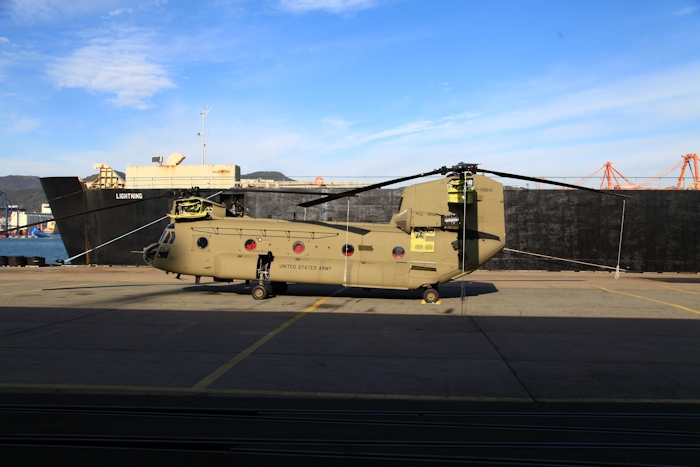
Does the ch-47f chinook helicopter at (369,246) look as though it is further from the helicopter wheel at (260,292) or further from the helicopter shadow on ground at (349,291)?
the helicopter shadow on ground at (349,291)

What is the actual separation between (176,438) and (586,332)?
946 centimetres

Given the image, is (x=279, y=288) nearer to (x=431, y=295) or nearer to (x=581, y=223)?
(x=431, y=295)

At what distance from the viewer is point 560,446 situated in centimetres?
489

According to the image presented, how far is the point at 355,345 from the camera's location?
31.3 feet

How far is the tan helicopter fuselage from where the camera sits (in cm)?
1540

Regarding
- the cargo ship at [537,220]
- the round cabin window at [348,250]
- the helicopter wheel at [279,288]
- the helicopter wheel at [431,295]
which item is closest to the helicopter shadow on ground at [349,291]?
the helicopter wheel at [279,288]

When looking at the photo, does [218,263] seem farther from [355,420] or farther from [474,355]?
[355,420]

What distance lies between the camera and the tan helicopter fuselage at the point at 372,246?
1540 cm

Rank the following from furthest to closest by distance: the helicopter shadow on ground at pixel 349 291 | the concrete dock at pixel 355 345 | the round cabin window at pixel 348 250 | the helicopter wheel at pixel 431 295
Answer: the helicopter shadow on ground at pixel 349 291, the round cabin window at pixel 348 250, the helicopter wheel at pixel 431 295, the concrete dock at pixel 355 345

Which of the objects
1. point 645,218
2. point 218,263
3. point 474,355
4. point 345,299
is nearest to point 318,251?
point 345,299

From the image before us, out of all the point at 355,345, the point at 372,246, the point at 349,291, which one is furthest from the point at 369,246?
the point at 355,345

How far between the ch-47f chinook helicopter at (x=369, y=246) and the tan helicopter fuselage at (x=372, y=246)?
0.03 metres

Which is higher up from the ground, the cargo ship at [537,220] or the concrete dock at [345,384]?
the cargo ship at [537,220]

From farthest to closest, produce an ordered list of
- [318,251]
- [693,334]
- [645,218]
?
[645,218]
[318,251]
[693,334]
